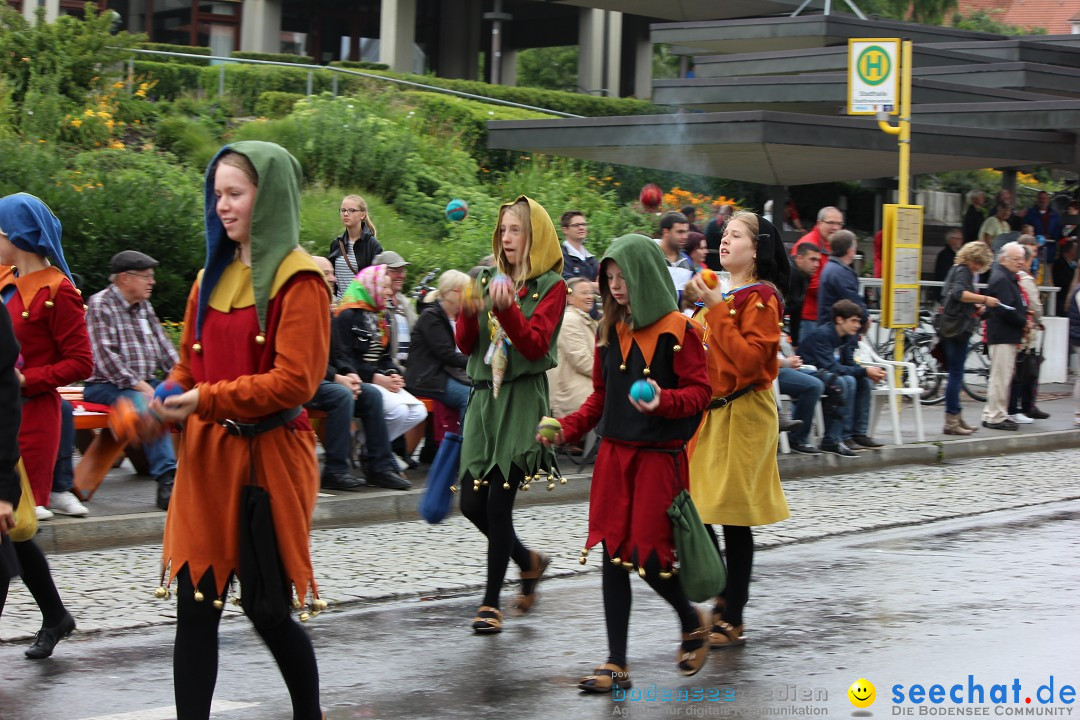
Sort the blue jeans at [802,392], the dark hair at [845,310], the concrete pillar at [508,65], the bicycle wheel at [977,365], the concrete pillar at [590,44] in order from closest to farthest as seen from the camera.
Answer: the blue jeans at [802,392] < the dark hair at [845,310] < the bicycle wheel at [977,365] < the concrete pillar at [590,44] < the concrete pillar at [508,65]

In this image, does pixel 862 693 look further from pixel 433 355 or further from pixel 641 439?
pixel 433 355

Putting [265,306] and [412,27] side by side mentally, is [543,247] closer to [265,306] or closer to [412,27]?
[265,306]

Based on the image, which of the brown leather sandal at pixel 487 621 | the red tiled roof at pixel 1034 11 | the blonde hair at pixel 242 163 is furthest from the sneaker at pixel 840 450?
the red tiled roof at pixel 1034 11

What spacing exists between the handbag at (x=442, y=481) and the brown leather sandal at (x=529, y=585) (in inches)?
22.3

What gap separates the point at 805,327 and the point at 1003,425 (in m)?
3.73

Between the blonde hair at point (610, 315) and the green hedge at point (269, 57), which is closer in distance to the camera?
the blonde hair at point (610, 315)

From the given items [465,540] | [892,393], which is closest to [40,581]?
[465,540]

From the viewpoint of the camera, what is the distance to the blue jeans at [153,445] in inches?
375

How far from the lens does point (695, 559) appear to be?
574cm

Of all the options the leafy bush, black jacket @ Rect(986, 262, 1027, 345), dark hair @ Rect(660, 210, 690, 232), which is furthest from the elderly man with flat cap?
the leafy bush

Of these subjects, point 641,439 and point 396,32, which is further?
point 396,32

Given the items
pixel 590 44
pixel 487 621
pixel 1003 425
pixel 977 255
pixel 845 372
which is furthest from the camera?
pixel 590 44

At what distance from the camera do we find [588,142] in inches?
831

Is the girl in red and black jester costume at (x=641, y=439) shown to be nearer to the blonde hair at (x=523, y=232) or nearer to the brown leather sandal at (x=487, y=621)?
the blonde hair at (x=523, y=232)
